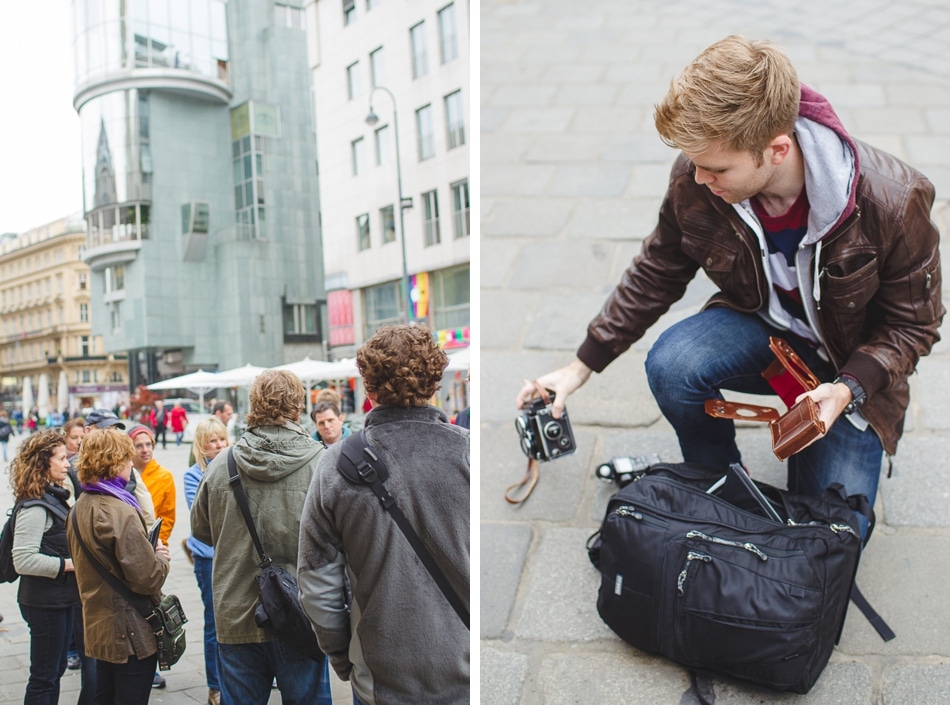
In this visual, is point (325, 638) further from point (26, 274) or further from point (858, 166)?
point (858, 166)

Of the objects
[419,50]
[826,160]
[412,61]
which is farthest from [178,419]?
[419,50]

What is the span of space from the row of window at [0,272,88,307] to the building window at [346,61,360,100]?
1039 cm

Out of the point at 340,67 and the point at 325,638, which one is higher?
the point at 340,67

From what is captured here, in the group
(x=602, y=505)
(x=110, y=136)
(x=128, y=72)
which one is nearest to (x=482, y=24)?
(x=128, y=72)

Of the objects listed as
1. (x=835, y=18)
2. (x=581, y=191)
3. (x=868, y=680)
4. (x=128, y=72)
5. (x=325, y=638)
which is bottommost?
(x=868, y=680)

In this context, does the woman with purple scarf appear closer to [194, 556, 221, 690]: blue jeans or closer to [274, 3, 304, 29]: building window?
[194, 556, 221, 690]: blue jeans

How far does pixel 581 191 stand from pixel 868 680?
133 inches

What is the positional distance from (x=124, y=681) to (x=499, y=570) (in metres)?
1.14

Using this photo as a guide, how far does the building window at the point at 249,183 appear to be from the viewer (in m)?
5.04

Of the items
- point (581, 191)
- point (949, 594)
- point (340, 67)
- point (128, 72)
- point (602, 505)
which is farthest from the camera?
point (340, 67)

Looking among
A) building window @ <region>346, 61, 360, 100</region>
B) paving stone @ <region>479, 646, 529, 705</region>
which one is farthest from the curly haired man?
building window @ <region>346, 61, 360, 100</region>

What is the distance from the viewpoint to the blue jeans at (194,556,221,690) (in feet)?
9.11

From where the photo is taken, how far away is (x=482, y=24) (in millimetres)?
7434

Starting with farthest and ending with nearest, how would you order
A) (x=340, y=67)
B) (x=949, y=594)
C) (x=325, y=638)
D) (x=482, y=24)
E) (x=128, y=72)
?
(x=340, y=67), (x=482, y=24), (x=128, y=72), (x=949, y=594), (x=325, y=638)
